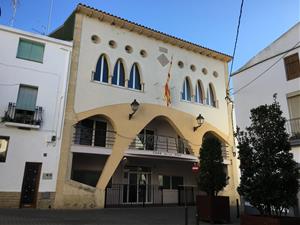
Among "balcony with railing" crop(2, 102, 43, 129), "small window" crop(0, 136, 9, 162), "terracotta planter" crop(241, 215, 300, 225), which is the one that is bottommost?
"terracotta planter" crop(241, 215, 300, 225)

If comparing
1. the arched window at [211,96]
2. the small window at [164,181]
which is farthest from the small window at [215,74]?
the small window at [164,181]

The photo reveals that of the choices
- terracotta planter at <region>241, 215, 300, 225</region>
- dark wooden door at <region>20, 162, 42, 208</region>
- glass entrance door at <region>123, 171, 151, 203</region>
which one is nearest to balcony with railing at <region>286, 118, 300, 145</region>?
terracotta planter at <region>241, 215, 300, 225</region>

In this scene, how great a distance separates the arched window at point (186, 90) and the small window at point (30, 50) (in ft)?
31.6

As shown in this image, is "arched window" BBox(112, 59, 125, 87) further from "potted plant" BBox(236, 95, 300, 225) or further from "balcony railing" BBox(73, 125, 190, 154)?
"potted plant" BBox(236, 95, 300, 225)

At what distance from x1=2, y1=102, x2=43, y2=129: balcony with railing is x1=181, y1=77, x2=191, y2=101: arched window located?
982 cm

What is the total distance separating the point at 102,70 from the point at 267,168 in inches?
471

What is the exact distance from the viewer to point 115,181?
1802cm

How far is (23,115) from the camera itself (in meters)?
14.0

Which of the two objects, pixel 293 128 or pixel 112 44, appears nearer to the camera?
pixel 293 128

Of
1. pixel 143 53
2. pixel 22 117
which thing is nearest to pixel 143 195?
pixel 22 117

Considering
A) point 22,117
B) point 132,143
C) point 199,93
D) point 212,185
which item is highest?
point 199,93

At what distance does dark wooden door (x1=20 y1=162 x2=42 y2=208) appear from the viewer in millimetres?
13430

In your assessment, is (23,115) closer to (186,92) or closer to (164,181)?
(164,181)

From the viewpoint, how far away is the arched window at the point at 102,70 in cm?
1719
